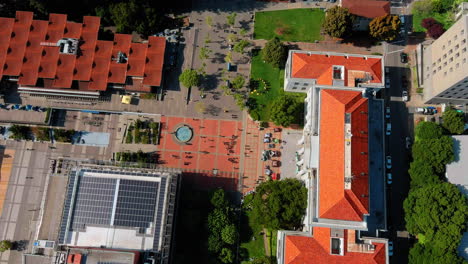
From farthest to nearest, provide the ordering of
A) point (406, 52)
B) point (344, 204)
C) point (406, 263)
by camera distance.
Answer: point (406, 52) < point (406, 263) < point (344, 204)

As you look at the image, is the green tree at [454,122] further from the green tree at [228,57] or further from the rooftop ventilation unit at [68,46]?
the rooftop ventilation unit at [68,46]

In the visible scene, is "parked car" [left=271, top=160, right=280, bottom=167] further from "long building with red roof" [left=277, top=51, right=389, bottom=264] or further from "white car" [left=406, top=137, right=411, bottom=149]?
"white car" [left=406, top=137, right=411, bottom=149]

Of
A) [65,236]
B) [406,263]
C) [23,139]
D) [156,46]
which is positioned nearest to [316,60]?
[156,46]

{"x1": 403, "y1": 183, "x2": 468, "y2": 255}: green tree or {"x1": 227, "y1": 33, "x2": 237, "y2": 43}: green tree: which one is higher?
{"x1": 227, "y1": 33, "x2": 237, "y2": 43}: green tree

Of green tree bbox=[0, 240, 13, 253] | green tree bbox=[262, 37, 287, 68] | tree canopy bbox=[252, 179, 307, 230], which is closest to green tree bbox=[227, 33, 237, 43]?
green tree bbox=[262, 37, 287, 68]

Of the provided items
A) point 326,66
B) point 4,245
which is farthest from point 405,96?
point 4,245

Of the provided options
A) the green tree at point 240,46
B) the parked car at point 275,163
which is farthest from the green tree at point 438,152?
the green tree at point 240,46

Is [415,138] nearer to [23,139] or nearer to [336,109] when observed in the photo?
[336,109]
